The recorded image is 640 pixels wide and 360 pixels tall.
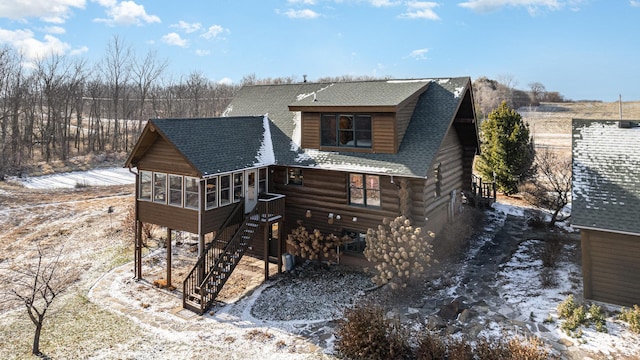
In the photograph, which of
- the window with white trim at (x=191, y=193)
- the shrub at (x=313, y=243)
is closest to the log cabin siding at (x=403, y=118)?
the shrub at (x=313, y=243)

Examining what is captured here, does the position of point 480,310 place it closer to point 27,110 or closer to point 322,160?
point 322,160

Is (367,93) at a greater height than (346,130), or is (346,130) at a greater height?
(367,93)

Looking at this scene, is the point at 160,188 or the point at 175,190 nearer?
the point at 175,190

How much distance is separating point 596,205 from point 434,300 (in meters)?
6.16

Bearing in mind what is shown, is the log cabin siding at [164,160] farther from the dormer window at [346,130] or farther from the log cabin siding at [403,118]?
the log cabin siding at [403,118]

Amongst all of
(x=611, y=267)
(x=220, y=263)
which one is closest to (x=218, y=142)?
(x=220, y=263)

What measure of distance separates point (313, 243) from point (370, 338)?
6.58 meters

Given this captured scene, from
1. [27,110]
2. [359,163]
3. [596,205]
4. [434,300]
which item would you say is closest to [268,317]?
[434,300]

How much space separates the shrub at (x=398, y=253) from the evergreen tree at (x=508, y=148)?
14.7 meters

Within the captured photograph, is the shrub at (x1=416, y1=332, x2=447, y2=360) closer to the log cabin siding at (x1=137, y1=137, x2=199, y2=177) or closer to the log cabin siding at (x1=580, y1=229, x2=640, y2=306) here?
the log cabin siding at (x1=580, y1=229, x2=640, y2=306)

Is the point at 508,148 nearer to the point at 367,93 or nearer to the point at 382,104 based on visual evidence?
the point at 367,93

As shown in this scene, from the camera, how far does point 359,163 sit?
16.3 m

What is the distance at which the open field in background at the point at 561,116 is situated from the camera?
49878mm

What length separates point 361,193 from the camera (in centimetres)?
1708
